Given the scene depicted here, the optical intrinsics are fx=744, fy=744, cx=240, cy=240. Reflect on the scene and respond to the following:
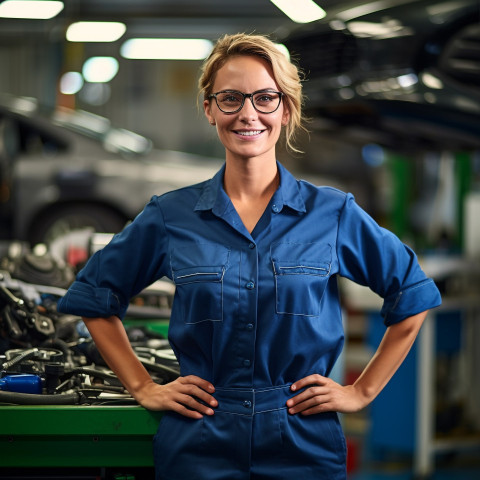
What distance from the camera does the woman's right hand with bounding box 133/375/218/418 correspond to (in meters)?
1.53

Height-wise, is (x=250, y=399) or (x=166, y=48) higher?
(x=166, y=48)

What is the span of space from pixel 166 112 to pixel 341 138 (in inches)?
560

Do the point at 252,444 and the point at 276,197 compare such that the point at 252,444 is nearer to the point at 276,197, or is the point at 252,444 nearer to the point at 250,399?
the point at 250,399

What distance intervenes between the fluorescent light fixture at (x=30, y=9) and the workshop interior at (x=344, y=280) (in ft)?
0.34

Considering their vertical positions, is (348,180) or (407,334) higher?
(348,180)

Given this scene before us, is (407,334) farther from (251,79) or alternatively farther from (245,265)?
(251,79)

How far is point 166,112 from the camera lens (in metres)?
18.8

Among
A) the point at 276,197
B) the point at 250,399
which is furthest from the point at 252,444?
the point at 276,197

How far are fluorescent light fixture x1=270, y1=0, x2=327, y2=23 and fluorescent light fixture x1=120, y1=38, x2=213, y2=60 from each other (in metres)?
2.25

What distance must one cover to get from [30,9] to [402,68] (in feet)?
24.9

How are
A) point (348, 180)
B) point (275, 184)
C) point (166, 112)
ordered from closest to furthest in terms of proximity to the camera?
point (275, 184) < point (348, 180) < point (166, 112)

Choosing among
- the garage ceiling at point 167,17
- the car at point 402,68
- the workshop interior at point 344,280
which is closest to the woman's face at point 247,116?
the workshop interior at point 344,280

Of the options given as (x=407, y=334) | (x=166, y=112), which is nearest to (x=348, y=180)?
(x=166, y=112)

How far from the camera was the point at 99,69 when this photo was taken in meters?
15.5
